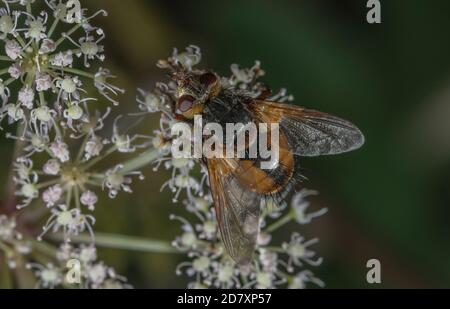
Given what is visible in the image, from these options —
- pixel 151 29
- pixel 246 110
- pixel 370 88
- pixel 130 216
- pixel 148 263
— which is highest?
pixel 151 29

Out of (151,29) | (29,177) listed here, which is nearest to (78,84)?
(29,177)

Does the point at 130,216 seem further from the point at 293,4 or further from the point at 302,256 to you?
the point at 293,4

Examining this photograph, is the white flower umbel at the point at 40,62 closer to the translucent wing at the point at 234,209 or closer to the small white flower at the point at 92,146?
the small white flower at the point at 92,146

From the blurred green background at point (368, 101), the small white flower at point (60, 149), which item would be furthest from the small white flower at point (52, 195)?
the blurred green background at point (368, 101)

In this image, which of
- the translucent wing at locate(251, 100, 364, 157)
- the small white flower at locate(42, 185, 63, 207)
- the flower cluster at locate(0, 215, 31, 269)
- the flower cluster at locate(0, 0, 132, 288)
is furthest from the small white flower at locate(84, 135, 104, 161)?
the translucent wing at locate(251, 100, 364, 157)

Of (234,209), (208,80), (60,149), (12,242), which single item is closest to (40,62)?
(60,149)

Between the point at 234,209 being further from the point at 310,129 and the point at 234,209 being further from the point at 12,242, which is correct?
the point at 12,242

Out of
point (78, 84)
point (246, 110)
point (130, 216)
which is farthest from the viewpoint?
point (130, 216)
